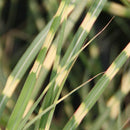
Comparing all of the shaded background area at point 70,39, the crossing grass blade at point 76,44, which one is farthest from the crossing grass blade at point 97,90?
the shaded background area at point 70,39

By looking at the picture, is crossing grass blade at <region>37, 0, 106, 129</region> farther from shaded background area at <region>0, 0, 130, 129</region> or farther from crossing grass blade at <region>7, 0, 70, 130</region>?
shaded background area at <region>0, 0, 130, 129</region>

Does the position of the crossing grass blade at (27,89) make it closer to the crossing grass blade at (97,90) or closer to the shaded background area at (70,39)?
the crossing grass blade at (97,90)

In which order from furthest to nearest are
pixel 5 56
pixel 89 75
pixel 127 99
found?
pixel 5 56
pixel 127 99
pixel 89 75

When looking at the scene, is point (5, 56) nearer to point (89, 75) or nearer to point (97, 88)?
point (89, 75)

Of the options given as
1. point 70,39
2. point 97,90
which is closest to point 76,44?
point 97,90

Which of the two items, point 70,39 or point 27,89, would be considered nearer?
point 27,89

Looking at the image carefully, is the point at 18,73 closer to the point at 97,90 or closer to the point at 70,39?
the point at 97,90

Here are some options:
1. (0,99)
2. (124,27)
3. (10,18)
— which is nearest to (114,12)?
(124,27)

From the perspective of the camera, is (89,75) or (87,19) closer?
(87,19)
